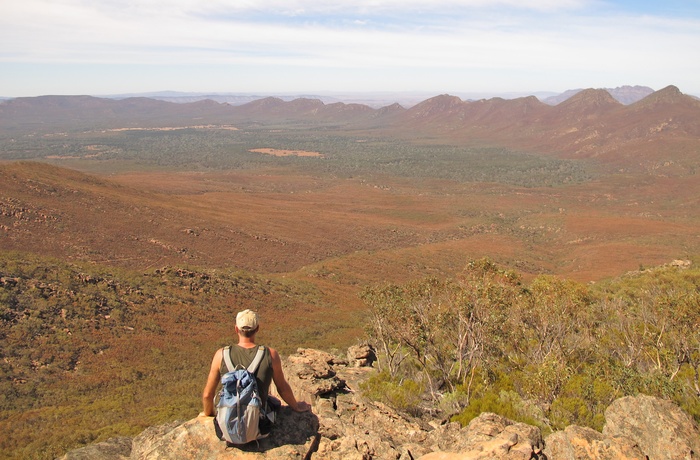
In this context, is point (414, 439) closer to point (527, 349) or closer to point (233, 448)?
point (233, 448)

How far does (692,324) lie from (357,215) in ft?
191

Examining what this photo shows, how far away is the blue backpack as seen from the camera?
504 cm

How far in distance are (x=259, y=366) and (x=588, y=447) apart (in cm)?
501

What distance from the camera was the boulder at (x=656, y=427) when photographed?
7871 millimetres

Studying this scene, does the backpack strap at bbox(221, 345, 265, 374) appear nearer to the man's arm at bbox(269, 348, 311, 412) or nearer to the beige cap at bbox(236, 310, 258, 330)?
the man's arm at bbox(269, 348, 311, 412)

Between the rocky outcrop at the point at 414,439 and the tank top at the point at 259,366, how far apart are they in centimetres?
86

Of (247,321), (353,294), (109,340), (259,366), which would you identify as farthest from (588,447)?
(353,294)

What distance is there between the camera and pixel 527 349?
1914 cm

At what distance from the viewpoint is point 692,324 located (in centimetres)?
1639

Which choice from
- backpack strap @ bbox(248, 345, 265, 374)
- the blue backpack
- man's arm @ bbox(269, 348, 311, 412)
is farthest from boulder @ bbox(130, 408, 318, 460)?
backpack strap @ bbox(248, 345, 265, 374)

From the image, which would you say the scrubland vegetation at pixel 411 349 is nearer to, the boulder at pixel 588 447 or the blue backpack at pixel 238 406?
the boulder at pixel 588 447

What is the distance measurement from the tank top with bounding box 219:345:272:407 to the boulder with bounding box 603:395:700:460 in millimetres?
6082

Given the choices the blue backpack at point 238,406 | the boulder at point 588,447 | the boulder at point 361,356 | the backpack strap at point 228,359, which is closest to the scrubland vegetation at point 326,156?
the boulder at point 361,356

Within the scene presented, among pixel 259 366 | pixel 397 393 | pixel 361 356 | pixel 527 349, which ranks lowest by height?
pixel 361 356
